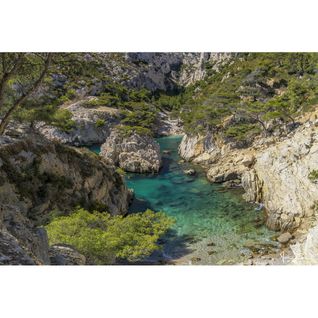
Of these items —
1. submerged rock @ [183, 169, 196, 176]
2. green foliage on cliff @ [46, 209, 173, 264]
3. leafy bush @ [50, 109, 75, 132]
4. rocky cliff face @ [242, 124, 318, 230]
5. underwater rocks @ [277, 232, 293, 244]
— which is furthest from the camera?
submerged rock @ [183, 169, 196, 176]

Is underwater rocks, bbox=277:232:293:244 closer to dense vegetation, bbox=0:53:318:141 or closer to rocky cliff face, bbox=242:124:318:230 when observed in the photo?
rocky cliff face, bbox=242:124:318:230

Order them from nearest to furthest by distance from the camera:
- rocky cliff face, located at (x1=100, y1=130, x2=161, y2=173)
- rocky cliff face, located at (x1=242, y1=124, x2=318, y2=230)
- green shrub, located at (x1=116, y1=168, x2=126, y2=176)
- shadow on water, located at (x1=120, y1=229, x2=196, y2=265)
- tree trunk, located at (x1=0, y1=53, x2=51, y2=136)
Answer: tree trunk, located at (x1=0, y1=53, x2=51, y2=136) → shadow on water, located at (x1=120, y1=229, x2=196, y2=265) → rocky cliff face, located at (x1=242, y1=124, x2=318, y2=230) → rocky cliff face, located at (x1=100, y1=130, x2=161, y2=173) → green shrub, located at (x1=116, y1=168, x2=126, y2=176)

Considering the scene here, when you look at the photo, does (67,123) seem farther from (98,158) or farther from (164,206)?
(164,206)

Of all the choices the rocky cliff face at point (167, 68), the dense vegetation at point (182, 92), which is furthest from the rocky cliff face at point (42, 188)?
the rocky cliff face at point (167, 68)

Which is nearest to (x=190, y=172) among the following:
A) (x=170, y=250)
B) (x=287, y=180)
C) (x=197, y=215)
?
(x=197, y=215)

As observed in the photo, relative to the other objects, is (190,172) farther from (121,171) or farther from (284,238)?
(284,238)

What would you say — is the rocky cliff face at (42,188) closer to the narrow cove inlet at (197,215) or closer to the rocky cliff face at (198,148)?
the narrow cove inlet at (197,215)

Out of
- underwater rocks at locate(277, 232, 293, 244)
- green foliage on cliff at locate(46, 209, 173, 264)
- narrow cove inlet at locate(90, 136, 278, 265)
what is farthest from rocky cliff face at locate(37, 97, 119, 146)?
underwater rocks at locate(277, 232, 293, 244)
